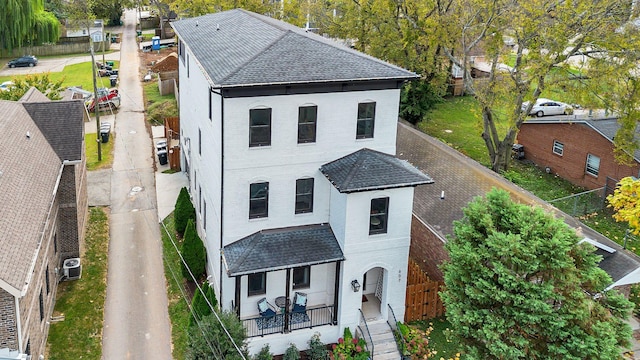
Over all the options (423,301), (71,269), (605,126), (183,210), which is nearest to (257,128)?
(423,301)

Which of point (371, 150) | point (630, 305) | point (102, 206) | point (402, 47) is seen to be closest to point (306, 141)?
point (371, 150)

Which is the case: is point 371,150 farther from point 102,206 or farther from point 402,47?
point 402,47

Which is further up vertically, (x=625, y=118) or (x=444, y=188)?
(x=625, y=118)

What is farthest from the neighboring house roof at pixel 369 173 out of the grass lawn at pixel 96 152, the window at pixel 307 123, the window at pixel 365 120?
the grass lawn at pixel 96 152

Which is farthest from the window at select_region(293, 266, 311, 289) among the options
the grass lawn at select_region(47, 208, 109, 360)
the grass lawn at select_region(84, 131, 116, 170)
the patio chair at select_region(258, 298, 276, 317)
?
the grass lawn at select_region(84, 131, 116, 170)

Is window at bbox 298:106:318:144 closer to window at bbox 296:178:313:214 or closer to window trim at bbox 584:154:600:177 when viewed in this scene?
window at bbox 296:178:313:214

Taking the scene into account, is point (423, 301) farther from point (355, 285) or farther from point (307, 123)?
point (307, 123)
